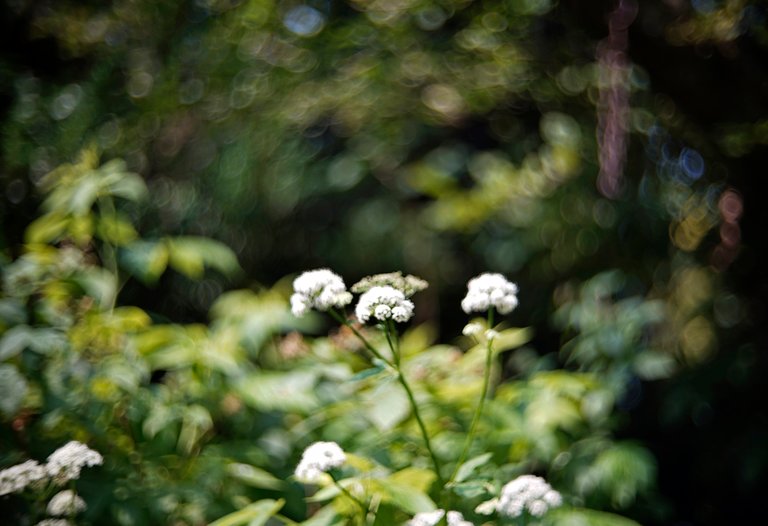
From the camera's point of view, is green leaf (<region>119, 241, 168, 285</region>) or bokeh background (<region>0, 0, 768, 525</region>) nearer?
green leaf (<region>119, 241, 168, 285</region>)

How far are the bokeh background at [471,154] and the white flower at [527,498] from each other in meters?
0.71

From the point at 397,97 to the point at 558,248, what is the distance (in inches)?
35.5

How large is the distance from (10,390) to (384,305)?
714 mm

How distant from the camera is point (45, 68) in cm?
266

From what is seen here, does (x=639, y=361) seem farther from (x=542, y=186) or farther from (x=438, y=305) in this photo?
(x=438, y=305)

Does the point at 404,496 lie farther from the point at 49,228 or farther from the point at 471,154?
the point at 471,154

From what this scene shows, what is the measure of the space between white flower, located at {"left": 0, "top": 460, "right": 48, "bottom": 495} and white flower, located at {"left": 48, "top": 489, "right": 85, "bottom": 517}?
0.07 meters

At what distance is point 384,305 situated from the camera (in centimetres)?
102

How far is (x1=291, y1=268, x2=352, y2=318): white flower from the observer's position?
1.05 m

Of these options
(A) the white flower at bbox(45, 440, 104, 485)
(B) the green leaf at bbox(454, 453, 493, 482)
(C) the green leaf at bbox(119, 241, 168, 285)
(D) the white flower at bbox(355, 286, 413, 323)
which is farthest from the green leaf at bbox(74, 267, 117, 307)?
(B) the green leaf at bbox(454, 453, 493, 482)

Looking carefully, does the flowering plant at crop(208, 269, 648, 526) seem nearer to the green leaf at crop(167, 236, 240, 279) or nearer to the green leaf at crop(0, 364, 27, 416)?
the green leaf at crop(167, 236, 240, 279)

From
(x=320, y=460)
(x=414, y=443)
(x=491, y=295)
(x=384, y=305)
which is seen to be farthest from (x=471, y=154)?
(x=320, y=460)

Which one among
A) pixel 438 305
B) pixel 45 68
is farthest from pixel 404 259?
pixel 45 68

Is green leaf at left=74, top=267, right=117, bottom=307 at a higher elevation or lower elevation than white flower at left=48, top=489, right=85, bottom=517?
higher
